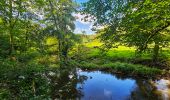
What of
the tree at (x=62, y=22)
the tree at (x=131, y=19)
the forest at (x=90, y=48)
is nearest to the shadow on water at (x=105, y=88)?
the forest at (x=90, y=48)

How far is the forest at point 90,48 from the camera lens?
10.4 metres

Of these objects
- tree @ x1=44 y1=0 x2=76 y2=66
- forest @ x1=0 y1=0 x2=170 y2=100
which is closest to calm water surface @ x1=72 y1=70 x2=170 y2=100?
forest @ x1=0 y1=0 x2=170 y2=100

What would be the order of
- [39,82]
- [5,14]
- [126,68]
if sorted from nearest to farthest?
[39,82] < [5,14] < [126,68]

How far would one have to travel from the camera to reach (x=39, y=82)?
17.1 meters

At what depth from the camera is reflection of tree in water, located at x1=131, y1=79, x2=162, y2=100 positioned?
2238 cm

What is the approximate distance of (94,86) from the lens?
27.0 m

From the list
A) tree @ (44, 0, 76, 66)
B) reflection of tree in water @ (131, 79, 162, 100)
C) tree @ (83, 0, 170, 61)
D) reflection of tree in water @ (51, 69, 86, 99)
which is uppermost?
tree @ (44, 0, 76, 66)

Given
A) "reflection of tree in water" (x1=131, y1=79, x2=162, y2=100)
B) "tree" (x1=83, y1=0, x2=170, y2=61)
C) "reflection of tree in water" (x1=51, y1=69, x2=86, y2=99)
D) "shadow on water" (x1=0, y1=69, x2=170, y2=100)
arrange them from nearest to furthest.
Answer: "tree" (x1=83, y1=0, x2=170, y2=61) < "shadow on water" (x1=0, y1=69, x2=170, y2=100) < "reflection of tree in water" (x1=51, y1=69, x2=86, y2=99) < "reflection of tree in water" (x1=131, y1=79, x2=162, y2=100)

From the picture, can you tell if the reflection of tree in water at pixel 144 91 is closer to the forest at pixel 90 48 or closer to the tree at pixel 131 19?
the forest at pixel 90 48

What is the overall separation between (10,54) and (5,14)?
2946 millimetres

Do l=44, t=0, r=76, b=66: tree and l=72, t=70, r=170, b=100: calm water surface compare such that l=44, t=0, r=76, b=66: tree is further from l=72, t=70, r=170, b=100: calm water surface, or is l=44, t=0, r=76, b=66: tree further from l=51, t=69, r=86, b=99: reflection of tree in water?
l=72, t=70, r=170, b=100: calm water surface

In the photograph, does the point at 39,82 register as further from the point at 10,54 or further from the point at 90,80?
the point at 90,80

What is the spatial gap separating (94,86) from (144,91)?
198 inches

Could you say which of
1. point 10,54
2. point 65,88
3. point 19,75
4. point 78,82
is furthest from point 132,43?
point 78,82
